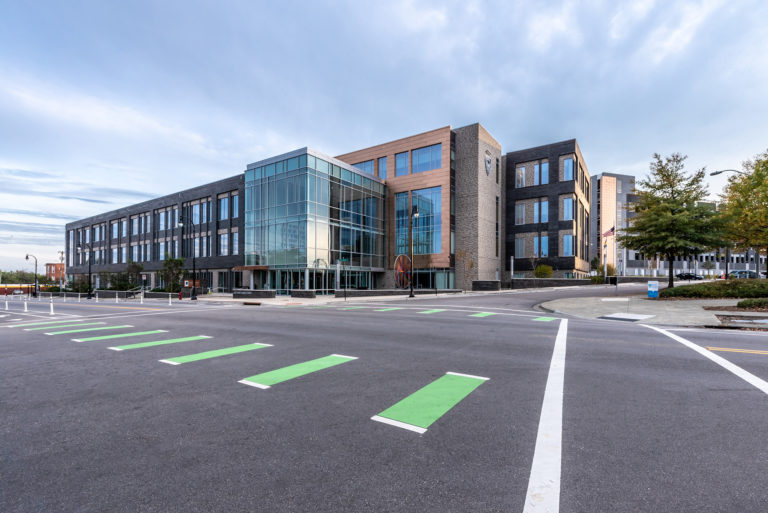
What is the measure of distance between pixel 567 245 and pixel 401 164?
2714 centimetres

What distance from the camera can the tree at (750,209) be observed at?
2303cm

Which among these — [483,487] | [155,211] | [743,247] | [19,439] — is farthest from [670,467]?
[155,211]

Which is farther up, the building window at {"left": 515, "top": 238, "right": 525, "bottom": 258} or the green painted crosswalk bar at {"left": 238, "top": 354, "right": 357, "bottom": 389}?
the building window at {"left": 515, "top": 238, "right": 525, "bottom": 258}

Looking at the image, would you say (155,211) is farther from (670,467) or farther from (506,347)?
(670,467)

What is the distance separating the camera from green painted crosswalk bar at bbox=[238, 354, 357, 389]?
5613 millimetres

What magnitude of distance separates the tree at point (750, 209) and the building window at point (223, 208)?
173ft

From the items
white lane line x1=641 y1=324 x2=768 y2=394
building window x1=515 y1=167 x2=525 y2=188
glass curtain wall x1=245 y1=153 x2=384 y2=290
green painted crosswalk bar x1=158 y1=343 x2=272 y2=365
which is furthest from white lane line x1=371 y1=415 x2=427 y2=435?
building window x1=515 y1=167 x2=525 y2=188

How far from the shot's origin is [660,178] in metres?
27.1

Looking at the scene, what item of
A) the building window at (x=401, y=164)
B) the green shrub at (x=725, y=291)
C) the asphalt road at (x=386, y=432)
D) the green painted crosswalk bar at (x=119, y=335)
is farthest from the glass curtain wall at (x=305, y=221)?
the asphalt road at (x=386, y=432)

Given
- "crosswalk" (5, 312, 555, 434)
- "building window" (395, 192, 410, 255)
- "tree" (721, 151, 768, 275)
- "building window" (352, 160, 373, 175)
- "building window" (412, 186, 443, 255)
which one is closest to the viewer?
"crosswalk" (5, 312, 555, 434)

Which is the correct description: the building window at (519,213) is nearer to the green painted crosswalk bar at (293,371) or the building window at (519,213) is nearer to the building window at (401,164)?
the building window at (401,164)

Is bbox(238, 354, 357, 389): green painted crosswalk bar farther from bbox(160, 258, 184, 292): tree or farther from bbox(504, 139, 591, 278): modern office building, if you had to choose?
bbox(504, 139, 591, 278): modern office building

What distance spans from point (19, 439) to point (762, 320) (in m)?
19.8

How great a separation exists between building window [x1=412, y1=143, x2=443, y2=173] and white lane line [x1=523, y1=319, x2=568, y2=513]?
44849 millimetres
